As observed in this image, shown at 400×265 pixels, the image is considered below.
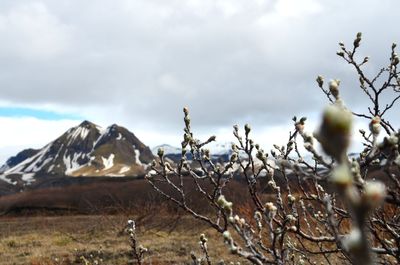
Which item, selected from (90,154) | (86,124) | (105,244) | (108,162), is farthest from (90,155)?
(105,244)

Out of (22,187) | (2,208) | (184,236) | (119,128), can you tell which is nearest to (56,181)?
(22,187)

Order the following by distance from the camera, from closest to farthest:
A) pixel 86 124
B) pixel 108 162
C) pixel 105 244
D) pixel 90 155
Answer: pixel 105 244, pixel 108 162, pixel 90 155, pixel 86 124

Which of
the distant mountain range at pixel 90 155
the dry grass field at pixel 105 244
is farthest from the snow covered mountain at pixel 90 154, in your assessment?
the dry grass field at pixel 105 244

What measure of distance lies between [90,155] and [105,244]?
142172 millimetres

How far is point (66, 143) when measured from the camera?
540 ft

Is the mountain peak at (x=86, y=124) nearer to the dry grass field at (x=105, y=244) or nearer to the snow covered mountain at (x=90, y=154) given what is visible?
the snow covered mountain at (x=90, y=154)

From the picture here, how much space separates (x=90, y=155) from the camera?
156 meters

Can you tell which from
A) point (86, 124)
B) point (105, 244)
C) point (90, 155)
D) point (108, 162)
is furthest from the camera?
point (86, 124)

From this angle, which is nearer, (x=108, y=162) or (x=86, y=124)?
(x=108, y=162)

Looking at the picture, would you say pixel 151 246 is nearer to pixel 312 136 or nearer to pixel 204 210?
pixel 204 210

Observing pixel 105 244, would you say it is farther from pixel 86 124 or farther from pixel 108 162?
pixel 86 124

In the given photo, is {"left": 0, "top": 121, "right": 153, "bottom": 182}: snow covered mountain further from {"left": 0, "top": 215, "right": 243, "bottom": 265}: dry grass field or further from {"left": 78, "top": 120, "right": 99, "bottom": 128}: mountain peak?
{"left": 0, "top": 215, "right": 243, "bottom": 265}: dry grass field

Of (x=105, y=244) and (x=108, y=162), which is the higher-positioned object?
(x=108, y=162)

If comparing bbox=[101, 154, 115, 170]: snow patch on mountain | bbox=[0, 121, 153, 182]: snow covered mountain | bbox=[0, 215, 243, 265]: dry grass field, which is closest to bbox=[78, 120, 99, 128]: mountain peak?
bbox=[0, 121, 153, 182]: snow covered mountain
